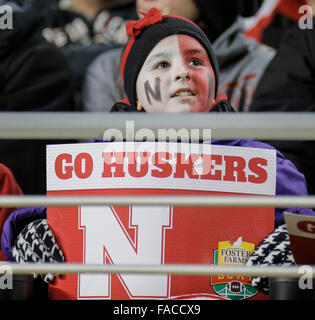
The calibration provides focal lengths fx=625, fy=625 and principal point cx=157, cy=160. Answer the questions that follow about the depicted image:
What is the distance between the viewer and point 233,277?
1.20 metres

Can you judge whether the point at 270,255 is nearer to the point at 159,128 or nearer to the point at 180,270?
the point at 180,270

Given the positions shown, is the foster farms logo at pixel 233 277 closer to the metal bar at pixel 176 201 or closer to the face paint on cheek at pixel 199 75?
the metal bar at pixel 176 201

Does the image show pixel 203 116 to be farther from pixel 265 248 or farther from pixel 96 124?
pixel 265 248

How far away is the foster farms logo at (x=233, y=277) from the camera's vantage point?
47.1 inches

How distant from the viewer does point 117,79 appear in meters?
2.03

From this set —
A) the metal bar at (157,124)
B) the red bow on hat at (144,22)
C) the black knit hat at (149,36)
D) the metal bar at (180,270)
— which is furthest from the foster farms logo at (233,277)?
the red bow on hat at (144,22)

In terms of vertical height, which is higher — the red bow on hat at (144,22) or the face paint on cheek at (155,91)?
the red bow on hat at (144,22)

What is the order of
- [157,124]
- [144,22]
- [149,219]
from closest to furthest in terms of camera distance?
[157,124]
[149,219]
[144,22]

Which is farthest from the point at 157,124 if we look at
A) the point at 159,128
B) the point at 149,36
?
the point at 149,36

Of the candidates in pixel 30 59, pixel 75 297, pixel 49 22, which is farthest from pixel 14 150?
pixel 75 297

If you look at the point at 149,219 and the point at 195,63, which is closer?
the point at 149,219

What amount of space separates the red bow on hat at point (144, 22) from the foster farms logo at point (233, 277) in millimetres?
563

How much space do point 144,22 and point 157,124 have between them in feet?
1.77

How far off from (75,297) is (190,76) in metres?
0.53
